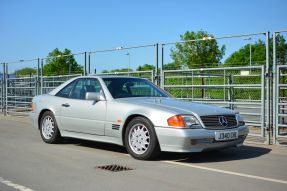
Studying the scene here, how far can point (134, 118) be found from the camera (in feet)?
24.2

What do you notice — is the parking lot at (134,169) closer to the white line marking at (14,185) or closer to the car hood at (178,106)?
the white line marking at (14,185)

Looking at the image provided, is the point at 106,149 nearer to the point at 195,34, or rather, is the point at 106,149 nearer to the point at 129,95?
the point at 129,95

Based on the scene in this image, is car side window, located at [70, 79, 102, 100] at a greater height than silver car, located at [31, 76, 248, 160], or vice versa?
car side window, located at [70, 79, 102, 100]

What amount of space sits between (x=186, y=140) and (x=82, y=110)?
2.49 m

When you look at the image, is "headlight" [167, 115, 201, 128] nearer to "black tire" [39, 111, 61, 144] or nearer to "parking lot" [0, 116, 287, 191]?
"parking lot" [0, 116, 287, 191]

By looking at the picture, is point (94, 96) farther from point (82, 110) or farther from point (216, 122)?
point (216, 122)

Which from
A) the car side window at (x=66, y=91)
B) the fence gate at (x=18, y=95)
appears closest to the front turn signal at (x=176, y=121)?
the car side window at (x=66, y=91)

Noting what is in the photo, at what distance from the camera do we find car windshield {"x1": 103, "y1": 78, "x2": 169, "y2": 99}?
8211mm

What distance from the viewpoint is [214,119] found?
7.04 metres

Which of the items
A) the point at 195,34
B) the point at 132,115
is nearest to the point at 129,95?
the point at 132,115

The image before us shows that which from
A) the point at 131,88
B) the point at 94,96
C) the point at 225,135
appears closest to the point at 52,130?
the point at 94,96

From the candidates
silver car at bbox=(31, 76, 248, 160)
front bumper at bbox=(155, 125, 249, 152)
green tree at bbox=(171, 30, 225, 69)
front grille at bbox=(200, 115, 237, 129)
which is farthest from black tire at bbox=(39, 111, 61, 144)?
green tree at bbox=(171, 30, 225, 69)

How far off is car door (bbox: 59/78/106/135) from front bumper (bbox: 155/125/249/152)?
4.79 feet

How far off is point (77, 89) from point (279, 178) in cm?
455
